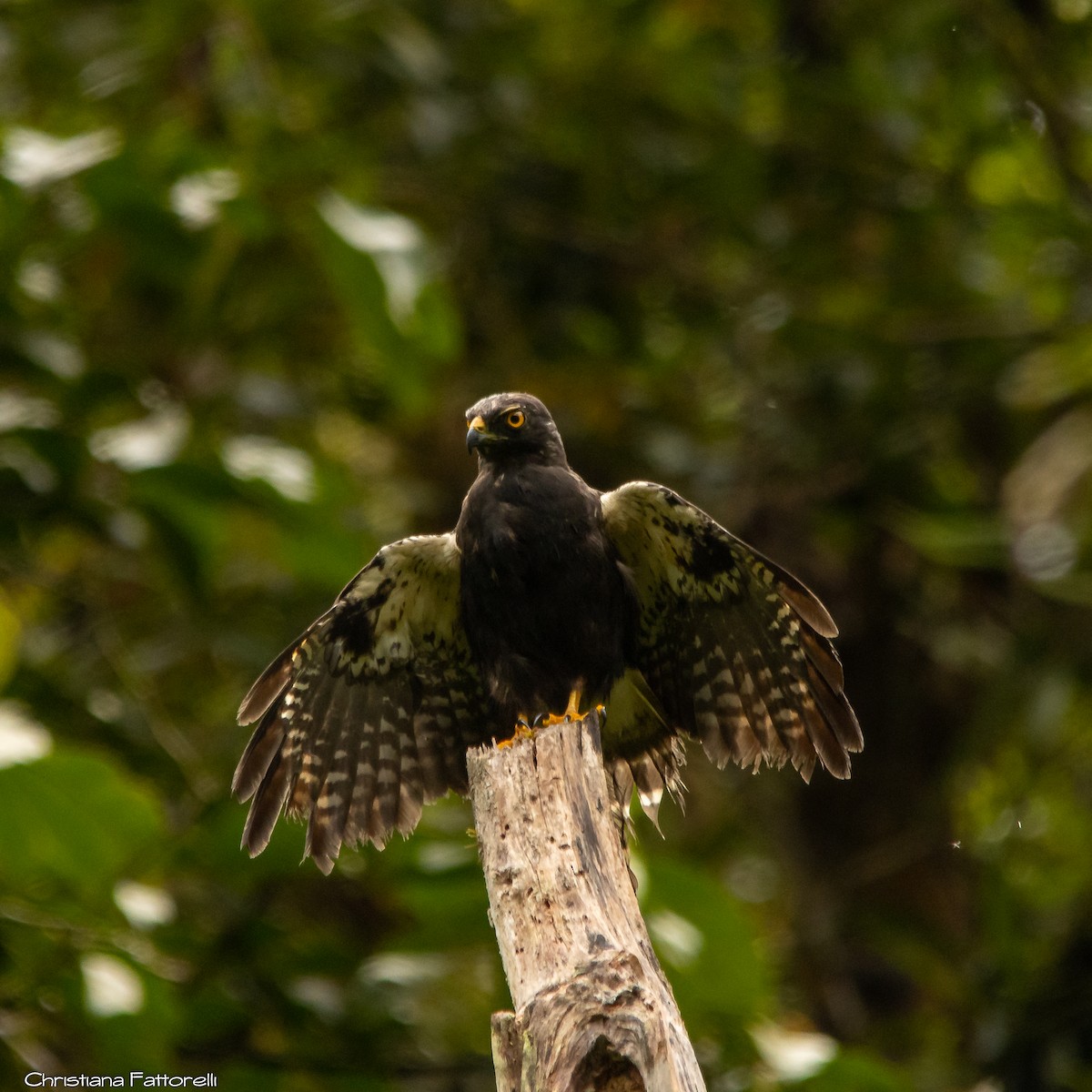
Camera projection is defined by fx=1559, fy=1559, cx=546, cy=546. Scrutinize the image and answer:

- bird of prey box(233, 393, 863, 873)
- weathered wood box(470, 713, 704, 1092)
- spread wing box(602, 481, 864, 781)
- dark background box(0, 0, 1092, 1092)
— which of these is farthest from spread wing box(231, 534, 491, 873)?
weathered wood box(470, 713, 704, 1092)

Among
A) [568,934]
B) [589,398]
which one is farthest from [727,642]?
[589,398]

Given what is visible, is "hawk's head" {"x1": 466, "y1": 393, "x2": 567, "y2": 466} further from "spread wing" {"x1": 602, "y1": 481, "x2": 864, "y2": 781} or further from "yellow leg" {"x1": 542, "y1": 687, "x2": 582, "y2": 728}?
"yellow leg" {"x1": 542, "y1": 687, "x2": 582, "y2": 728}

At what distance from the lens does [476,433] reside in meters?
5.40

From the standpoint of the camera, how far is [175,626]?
8.38m

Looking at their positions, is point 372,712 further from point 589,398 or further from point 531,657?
point 589,398

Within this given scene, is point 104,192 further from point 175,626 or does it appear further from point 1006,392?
point 1006,392

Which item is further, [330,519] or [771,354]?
[771,354]

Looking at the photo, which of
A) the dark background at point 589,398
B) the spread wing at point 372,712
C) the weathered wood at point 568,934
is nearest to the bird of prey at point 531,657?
the spread wing at point 372,712

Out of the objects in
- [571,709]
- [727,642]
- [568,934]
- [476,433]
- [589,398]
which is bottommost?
[568,934]

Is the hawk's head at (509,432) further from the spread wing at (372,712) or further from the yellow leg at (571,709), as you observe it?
the yellow leg at (571,709)

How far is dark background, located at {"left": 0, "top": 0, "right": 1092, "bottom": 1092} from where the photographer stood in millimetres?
6387

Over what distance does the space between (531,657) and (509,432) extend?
2.66ft

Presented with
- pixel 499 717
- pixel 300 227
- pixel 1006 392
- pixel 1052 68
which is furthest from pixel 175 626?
pixel 1052 68

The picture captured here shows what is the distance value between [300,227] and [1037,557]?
4.13 meters
